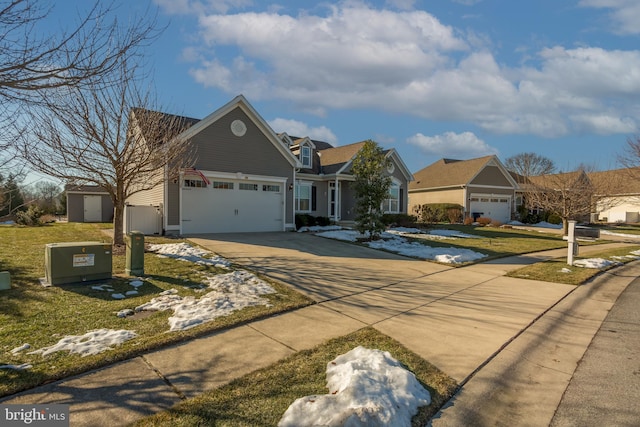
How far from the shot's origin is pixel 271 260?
10.2m

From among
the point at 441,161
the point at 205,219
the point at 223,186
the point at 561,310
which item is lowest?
the point at 561,310

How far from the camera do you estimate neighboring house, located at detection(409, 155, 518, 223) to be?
31.1 m

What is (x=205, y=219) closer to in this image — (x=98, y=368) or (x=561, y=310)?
(x=98, y=368)

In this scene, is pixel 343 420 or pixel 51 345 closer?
pixel 343 420

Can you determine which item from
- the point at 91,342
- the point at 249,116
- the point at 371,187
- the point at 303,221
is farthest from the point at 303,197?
the point at 91,342

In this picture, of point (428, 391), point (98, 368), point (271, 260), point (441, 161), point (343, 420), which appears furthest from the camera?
point (441, 161)

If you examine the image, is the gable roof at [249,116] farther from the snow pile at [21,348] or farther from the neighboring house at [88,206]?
the neighboring house at [88,206]

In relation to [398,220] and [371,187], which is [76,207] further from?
[398,220]

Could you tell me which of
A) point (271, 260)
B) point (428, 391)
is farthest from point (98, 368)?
point (271, 260)

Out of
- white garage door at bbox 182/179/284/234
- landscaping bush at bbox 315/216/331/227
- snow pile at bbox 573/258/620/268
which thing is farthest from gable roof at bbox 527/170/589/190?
white garage door at bbox 182/179/284/234

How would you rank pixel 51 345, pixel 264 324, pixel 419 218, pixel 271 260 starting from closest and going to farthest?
pixel 51 345 < pixel 264 324 < pixel 271 260 < pixel 419 218

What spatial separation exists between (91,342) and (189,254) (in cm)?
612

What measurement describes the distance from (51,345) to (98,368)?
1015mm

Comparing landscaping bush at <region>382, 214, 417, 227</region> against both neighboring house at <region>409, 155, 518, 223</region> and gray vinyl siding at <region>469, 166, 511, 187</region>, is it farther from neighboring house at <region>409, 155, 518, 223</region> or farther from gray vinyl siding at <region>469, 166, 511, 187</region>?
gray vinyl siding at <region>469, 166, 511, 187</region>
